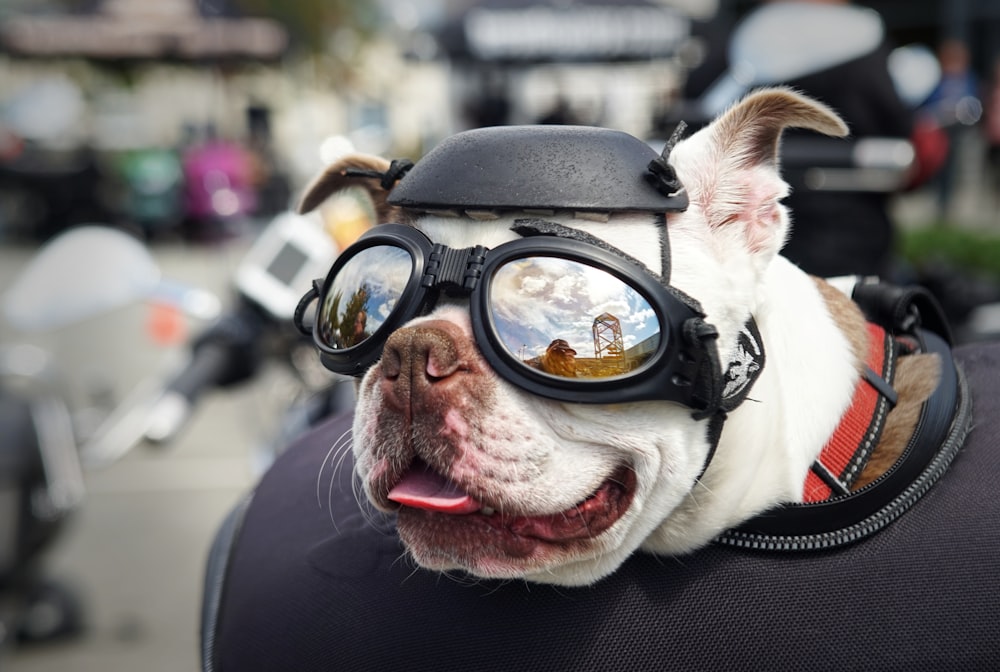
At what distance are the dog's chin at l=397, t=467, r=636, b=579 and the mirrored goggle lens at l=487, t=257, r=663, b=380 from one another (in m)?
0.18

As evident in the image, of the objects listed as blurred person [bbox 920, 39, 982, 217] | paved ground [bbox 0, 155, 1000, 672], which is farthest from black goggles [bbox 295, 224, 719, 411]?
blurred person [bbox 920, 39, 982, 217]

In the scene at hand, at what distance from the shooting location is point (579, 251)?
3.86ft

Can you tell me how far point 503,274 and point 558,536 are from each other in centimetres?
34

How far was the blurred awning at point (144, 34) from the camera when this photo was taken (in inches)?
626

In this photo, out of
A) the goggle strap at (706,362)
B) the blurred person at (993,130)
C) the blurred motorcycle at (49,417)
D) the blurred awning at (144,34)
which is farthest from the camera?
the blurred awning at (144,34)

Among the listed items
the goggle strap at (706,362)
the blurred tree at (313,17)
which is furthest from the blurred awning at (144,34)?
the goggle strap at (706,362)

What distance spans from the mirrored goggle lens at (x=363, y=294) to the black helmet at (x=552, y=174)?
0.09 metres

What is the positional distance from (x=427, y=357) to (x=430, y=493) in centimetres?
19

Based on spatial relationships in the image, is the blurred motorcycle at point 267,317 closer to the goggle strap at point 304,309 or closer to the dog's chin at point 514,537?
the goggle strap at point 304,309

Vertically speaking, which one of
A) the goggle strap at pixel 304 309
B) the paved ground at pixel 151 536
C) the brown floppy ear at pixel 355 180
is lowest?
the paved ground at pixel 151 536

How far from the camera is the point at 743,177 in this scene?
1.43 metres

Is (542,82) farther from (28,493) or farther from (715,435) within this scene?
(715,435)

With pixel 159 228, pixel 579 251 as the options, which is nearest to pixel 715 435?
pixel 579 251

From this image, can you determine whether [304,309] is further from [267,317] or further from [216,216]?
[216,216]
